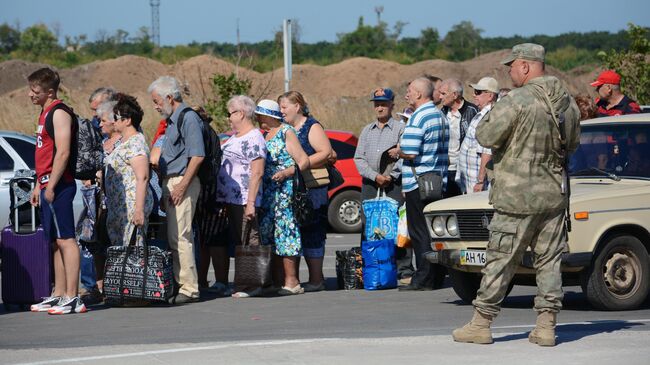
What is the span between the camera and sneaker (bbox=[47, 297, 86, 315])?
10.6 m

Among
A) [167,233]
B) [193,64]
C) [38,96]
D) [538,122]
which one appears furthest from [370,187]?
[193,64]

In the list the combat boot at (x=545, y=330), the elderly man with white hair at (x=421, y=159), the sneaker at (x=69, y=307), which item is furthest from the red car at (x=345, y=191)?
the combat boot at (x=545, y=330)

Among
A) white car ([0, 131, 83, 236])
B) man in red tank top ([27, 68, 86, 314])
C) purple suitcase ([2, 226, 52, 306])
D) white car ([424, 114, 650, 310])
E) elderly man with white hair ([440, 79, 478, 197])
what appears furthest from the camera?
white car ([0, 131, 83, 236])

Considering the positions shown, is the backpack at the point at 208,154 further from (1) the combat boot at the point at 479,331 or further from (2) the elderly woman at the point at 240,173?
(1) the combat boot at the point at 479,331

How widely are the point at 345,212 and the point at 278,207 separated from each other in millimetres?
7890

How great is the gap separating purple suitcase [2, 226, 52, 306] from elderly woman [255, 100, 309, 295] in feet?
7.36

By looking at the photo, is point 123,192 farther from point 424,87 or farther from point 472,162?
point 472,162

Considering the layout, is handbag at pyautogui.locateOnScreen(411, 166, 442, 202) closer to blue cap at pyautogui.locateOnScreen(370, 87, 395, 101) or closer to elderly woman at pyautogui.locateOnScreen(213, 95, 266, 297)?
blue cap at pyautogui.locateOnScreen(370, 87, 395, 101)

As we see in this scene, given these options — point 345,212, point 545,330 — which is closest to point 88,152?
point 545,330

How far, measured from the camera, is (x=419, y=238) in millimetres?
12078

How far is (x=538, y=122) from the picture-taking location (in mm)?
8156

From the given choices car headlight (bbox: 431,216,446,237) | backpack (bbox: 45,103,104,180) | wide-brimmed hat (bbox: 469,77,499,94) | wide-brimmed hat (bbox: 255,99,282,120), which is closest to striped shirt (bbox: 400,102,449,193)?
wide-brimmed hat (bbox: 469,77,499,94)

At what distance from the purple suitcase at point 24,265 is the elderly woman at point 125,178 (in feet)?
2.33

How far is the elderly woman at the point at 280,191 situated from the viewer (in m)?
12.0
